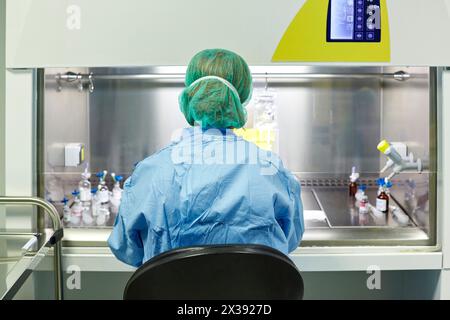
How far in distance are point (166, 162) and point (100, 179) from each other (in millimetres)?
951

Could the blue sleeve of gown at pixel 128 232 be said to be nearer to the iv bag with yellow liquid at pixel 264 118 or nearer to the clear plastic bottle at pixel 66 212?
the clear plastic bottle at pixel 66 212

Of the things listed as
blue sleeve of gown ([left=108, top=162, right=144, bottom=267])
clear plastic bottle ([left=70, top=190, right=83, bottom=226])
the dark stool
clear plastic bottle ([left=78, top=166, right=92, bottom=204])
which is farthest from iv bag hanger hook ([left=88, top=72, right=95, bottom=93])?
the dark stool

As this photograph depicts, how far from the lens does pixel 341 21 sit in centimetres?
174

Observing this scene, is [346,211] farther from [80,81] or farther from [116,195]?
[80,81]

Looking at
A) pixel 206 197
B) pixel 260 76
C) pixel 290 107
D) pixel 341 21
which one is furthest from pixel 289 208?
pixel 290 107

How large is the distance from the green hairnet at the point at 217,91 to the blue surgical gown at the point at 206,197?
0.20 ft

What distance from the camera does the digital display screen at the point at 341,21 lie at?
5.70ft

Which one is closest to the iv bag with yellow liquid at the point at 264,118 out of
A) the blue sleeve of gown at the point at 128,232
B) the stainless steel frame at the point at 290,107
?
the stainless steel frame at the point at 290,107

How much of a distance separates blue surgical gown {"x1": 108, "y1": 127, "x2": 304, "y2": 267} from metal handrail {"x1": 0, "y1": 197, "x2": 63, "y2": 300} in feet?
1.37

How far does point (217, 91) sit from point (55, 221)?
68 cm

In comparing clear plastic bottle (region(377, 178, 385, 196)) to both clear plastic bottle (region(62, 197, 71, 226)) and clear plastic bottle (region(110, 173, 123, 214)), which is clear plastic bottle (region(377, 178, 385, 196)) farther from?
clear plastic bottle (region(62, 197, 71, 226))

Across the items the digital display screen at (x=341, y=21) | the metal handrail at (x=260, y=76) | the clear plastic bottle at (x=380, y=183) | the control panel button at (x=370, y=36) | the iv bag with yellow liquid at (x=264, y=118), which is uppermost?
the digital display screen at (x=341, y=21)
